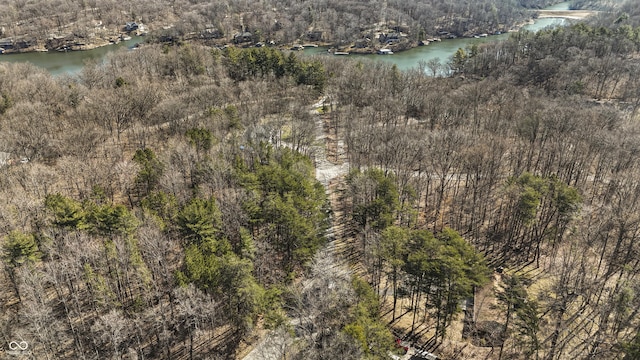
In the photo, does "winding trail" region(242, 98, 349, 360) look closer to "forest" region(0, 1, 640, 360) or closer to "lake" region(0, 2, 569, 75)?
"forest" region(0, 1, 640, 360)

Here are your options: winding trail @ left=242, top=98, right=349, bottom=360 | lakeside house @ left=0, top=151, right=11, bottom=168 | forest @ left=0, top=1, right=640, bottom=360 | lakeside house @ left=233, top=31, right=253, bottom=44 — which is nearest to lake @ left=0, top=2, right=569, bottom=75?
lakeside house @ left=233, top=31, right=253, bottom=44

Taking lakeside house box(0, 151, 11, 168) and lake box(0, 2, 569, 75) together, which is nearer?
lakeside house box(0, 151, 11, 168)

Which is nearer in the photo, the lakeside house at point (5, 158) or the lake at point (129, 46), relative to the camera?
the lakeside house at point (5, 158)

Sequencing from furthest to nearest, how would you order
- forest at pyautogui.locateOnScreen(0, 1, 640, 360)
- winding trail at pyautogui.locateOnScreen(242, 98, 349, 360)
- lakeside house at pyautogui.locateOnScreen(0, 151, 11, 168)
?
lakeside house at pyautogui.locateOnScreen(0, 151, 11, 168) → winding trail at pyautogui.locateOnScreen(242, 98, 349, 360) → forest at pyautogui.locateOnScreen(0, 1, 640, 360)

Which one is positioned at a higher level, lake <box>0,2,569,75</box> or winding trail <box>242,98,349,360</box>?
lake <box>0,2,569,75</box>

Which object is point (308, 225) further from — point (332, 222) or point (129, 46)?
point (129, 46)

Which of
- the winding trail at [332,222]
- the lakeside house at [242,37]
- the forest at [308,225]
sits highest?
the lakeside house at [242,37]

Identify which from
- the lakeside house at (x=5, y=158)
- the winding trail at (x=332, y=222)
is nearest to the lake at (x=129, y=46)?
the winding trail at (x=332, y=222)

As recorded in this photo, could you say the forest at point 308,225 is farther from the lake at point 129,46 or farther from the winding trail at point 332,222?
the lake at point 129,46

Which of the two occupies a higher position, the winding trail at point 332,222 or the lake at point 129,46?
the lake at point 129,46
